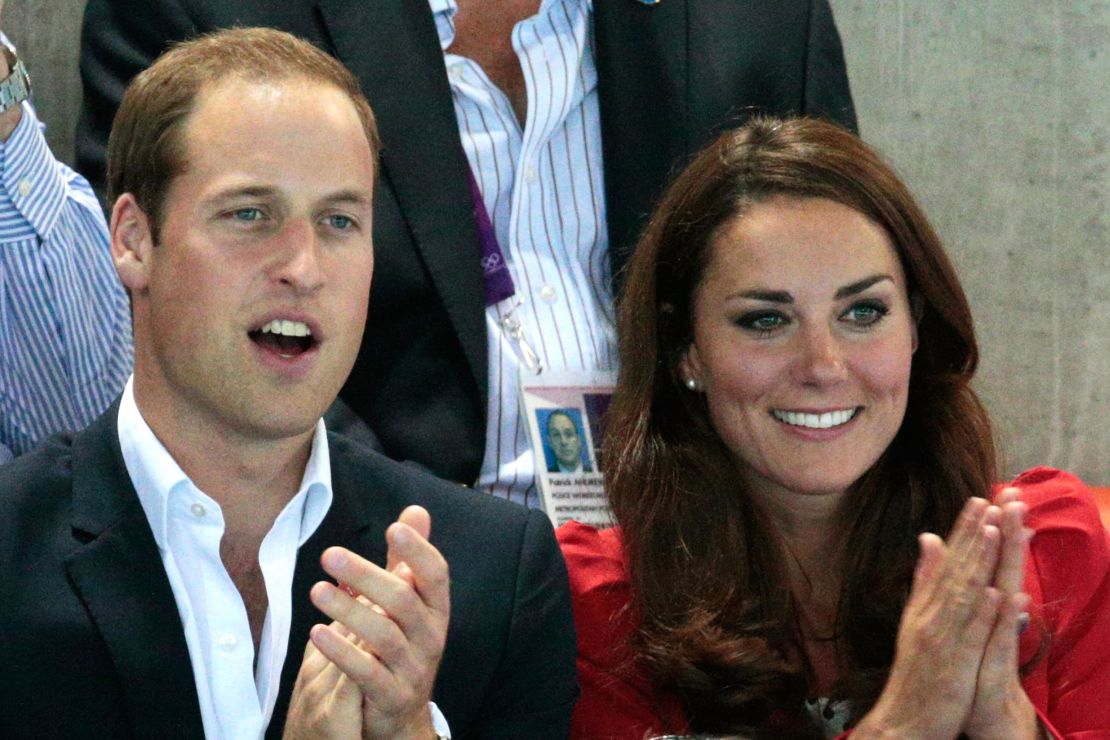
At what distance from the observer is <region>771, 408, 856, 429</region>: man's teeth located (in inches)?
93.6

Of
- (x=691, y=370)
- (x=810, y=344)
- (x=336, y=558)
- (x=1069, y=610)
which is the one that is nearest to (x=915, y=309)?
(x=810, y=344)

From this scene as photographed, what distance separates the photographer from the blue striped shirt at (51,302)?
2307mm

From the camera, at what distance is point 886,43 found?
337 cm

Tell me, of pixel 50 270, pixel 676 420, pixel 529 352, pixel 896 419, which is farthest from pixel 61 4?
pixel 896 419

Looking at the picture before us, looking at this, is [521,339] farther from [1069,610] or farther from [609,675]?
[1069,610]

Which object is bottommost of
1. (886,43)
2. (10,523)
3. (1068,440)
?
(1068,440)

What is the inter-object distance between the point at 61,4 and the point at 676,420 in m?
1.33

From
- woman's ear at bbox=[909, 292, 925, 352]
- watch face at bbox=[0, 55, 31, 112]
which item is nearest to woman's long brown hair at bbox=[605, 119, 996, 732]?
woman's ear at bbox=[909, 292, 925, 352]

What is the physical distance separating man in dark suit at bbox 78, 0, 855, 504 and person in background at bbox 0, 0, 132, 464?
0.29 m

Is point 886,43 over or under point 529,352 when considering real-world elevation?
over

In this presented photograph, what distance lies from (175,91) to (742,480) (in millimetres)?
971

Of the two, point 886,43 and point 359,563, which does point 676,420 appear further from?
point 886,43

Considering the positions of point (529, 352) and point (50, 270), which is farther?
point (529, 352)

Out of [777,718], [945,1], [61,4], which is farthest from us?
[945,1]
